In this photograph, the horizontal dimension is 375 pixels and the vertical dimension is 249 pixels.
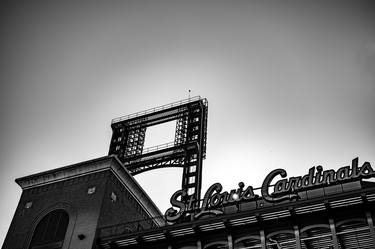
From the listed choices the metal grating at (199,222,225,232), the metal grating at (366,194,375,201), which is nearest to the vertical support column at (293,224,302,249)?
the metal grating at (366,194,375,201)

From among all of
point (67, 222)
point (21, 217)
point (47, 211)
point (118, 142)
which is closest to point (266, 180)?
point (67, 222)

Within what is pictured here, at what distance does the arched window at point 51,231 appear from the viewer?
127 ft

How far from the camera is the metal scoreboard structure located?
5125 centimetres

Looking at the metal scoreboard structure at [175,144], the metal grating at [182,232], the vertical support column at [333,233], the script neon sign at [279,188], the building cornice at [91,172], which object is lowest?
the vertical support column at [333,233]

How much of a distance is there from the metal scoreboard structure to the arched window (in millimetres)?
13734

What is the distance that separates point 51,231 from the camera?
3947 cm

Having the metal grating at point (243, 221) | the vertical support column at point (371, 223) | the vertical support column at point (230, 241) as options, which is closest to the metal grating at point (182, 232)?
the vertical support column at point (230, 241)

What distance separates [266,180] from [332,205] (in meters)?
5.18

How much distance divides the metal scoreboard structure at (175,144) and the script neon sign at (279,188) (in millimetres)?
12933

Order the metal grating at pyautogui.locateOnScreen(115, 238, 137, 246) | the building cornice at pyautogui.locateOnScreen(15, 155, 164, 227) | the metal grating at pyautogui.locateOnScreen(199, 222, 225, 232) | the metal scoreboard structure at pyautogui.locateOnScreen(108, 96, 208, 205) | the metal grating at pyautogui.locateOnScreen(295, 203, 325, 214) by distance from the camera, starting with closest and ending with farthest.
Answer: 1. the metal grating at pyautogui.locateOnScreen(295, 203, 325, 214)
2. the metal grating at pyautogui.locateOnScreen(199, 222, 225, 232)
3. the metal grating at pyautogui.locateOnScreen(115, 238, 137, 246)
4. the building cornice at pyautogui.locateOnScreen(15, 155, 164, 227)
5. the metal scoreboard structure at pyautogui.locateOnScreen(108, 96, 208, 205)

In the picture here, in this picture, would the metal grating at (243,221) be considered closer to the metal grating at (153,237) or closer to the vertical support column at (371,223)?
the metal grating at (153,237)

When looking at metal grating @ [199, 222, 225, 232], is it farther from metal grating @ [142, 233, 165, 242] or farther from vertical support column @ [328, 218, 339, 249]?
vertical support column @ [328, 218, 339, 249]

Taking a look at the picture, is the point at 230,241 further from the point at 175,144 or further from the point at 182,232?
the point at 175,144

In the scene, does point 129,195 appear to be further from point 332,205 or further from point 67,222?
point 332,205
